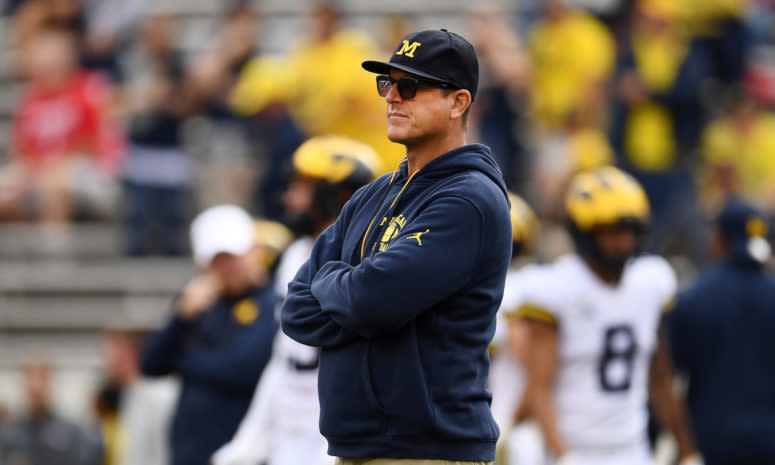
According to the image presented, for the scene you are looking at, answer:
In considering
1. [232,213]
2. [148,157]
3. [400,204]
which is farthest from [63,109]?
[400,204]

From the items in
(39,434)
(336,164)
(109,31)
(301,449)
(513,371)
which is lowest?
(39,434)

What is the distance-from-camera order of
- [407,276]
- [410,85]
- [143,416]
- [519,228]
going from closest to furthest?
[407,276] < [410,85] < [519,228] < [143,416]

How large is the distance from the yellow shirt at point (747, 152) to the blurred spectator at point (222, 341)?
5.77m

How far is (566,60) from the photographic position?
39.7 ft

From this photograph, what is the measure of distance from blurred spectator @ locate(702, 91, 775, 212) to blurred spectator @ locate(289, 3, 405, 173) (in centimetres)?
291

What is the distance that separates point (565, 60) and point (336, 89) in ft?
6.81

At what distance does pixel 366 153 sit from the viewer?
7.03 metres

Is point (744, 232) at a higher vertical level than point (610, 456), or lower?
higher

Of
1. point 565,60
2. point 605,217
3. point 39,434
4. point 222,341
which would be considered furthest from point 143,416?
point 565,60

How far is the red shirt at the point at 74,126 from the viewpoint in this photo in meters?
12.5

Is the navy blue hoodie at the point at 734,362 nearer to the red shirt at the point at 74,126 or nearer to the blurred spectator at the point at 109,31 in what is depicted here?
the red shirt at the point at 74,126

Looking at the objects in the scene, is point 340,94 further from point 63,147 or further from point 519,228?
point 519,228

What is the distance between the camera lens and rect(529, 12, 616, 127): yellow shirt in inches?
472

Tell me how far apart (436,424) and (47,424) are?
725cm
